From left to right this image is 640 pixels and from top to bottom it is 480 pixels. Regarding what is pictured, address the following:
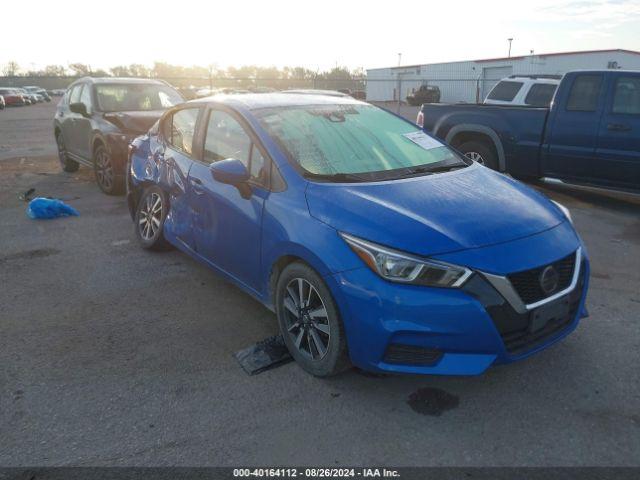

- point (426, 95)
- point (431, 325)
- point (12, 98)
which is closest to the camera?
point (431, 325)

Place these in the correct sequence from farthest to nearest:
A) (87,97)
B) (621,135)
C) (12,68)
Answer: (12,68), (87,97), (621,135)

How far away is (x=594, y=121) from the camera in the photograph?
7016 millimetres

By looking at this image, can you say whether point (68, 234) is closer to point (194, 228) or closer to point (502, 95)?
point (194, 228)

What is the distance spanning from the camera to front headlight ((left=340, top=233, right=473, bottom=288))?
8.62 ft

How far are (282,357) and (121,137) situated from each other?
547 centimetres

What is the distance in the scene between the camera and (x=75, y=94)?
29.9 ft

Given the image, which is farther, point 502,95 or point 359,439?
point 502,95

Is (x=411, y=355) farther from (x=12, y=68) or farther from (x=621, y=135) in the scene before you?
(x=12, y=68)

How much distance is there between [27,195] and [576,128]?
812 centimetres

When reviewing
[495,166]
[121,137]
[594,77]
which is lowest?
[495,166]

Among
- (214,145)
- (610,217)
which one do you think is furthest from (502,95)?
(214,145)

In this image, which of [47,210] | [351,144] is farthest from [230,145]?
[47,210]

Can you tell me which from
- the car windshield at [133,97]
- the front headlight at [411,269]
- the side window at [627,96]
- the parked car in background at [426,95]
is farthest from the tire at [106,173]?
the parked car in background at [426,95]

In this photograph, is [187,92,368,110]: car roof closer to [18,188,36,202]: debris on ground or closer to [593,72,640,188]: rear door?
[593,72,640,188]: rear door
